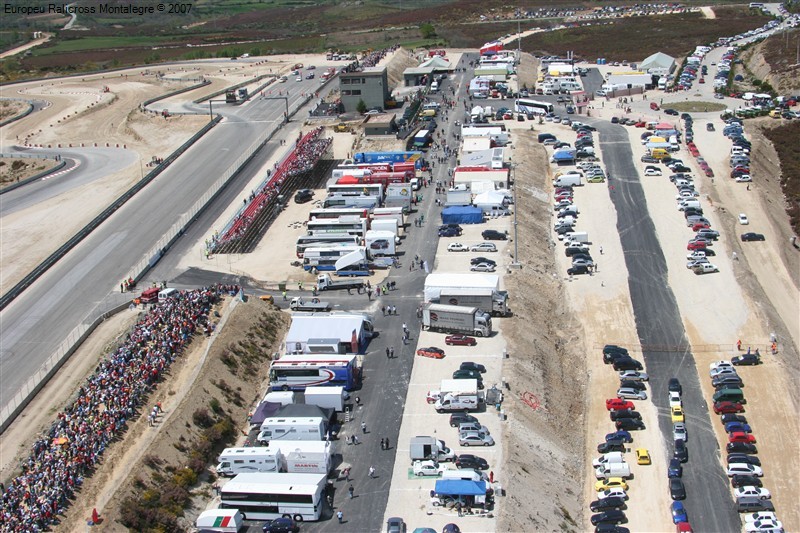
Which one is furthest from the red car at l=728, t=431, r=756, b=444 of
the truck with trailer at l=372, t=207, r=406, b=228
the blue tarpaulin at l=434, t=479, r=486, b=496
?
the truck with trailer at l=372, t=207, r=406, b=228

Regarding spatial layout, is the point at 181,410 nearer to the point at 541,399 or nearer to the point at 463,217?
the point at 541,399

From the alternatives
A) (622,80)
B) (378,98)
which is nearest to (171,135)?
(378,98)

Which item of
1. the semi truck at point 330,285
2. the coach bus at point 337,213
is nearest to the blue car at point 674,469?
the semi truck at point 330,285

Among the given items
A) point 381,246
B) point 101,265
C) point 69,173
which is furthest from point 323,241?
point 69,173

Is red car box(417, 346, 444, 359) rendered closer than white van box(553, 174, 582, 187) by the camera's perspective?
Yes

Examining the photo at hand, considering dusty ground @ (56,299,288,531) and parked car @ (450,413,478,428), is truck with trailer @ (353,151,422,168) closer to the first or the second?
dusty ground @ (56,299,288,531)

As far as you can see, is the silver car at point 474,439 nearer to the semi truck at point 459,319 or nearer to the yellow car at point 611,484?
the yellow car at point 611,484
